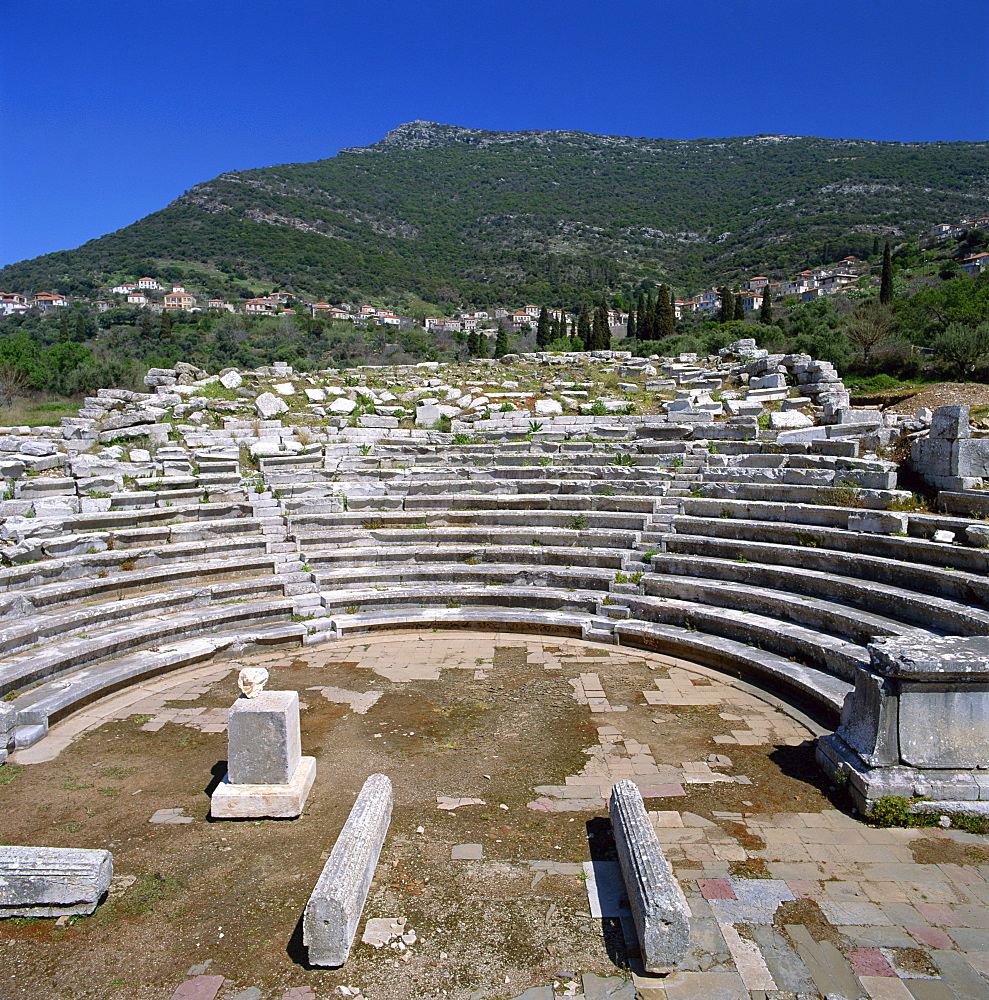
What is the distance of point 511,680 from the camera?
8320 mm

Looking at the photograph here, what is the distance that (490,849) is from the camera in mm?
4949

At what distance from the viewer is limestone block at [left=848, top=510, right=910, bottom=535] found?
936 cm

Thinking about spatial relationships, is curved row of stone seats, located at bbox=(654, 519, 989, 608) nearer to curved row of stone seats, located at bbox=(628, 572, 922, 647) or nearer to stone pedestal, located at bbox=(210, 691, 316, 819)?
curved row of stone seats, located at bbox=(628, 572, 922, 647)

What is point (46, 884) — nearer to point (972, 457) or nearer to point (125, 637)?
point (125, 637)

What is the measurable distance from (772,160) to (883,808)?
126462mm

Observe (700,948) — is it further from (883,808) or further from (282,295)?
(282,295)

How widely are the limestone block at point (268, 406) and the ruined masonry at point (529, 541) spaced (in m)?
0.05

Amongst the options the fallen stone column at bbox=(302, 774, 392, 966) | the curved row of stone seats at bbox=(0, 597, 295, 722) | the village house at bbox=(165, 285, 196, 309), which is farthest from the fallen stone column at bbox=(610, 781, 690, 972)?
the village house at bbox=(165, 285, 196, 309)

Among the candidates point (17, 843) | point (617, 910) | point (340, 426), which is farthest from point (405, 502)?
point (617, 910)

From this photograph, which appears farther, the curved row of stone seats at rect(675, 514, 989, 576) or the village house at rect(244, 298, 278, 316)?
the village house at rect(244, 298, 278, 316)

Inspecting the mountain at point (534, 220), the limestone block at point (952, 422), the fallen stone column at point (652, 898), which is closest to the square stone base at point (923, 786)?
the fallen stone column at point (652, 898)

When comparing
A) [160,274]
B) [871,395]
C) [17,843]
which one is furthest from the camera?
[160,274]

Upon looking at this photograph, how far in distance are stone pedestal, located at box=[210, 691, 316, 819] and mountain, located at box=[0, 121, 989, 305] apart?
234ft

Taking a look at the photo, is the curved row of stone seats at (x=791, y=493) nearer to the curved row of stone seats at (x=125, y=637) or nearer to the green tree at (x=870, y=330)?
the curved row of stone seats at (x=125, y=637)
